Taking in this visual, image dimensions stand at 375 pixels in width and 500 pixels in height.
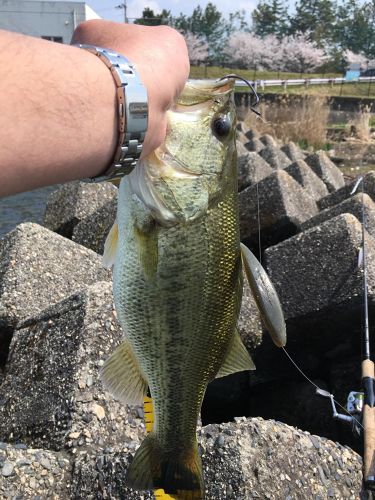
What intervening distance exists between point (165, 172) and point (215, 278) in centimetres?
45

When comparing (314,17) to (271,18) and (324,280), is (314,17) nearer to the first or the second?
(271,18)

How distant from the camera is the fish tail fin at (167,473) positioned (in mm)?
2131

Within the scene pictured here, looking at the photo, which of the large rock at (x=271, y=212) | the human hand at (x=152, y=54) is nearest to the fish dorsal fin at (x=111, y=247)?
the human hand at (x=152, y=54)

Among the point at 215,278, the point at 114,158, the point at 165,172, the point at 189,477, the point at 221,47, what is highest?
the point at 114,158

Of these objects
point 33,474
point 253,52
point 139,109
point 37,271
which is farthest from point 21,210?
point 253,52

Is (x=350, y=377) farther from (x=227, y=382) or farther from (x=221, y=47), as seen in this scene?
(x=221, y=47)

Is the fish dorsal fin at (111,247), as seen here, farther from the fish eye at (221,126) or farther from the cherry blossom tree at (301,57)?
the cherry blossom tree at (301,57)

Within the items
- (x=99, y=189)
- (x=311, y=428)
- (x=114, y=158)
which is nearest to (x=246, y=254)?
(x=114, y=158)

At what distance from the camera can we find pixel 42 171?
137cm

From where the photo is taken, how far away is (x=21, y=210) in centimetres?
1098

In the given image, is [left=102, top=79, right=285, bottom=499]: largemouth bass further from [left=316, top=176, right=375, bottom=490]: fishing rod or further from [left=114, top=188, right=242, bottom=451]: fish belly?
[left=316, top=176, right=375, bottom=490]: fishing rod

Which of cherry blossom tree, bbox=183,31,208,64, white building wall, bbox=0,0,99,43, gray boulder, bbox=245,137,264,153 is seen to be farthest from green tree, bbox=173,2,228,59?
gray boulder, bbox=245,137,264,153

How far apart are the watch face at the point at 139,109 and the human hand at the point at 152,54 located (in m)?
0.04

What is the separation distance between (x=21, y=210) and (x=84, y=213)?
16.1ft
